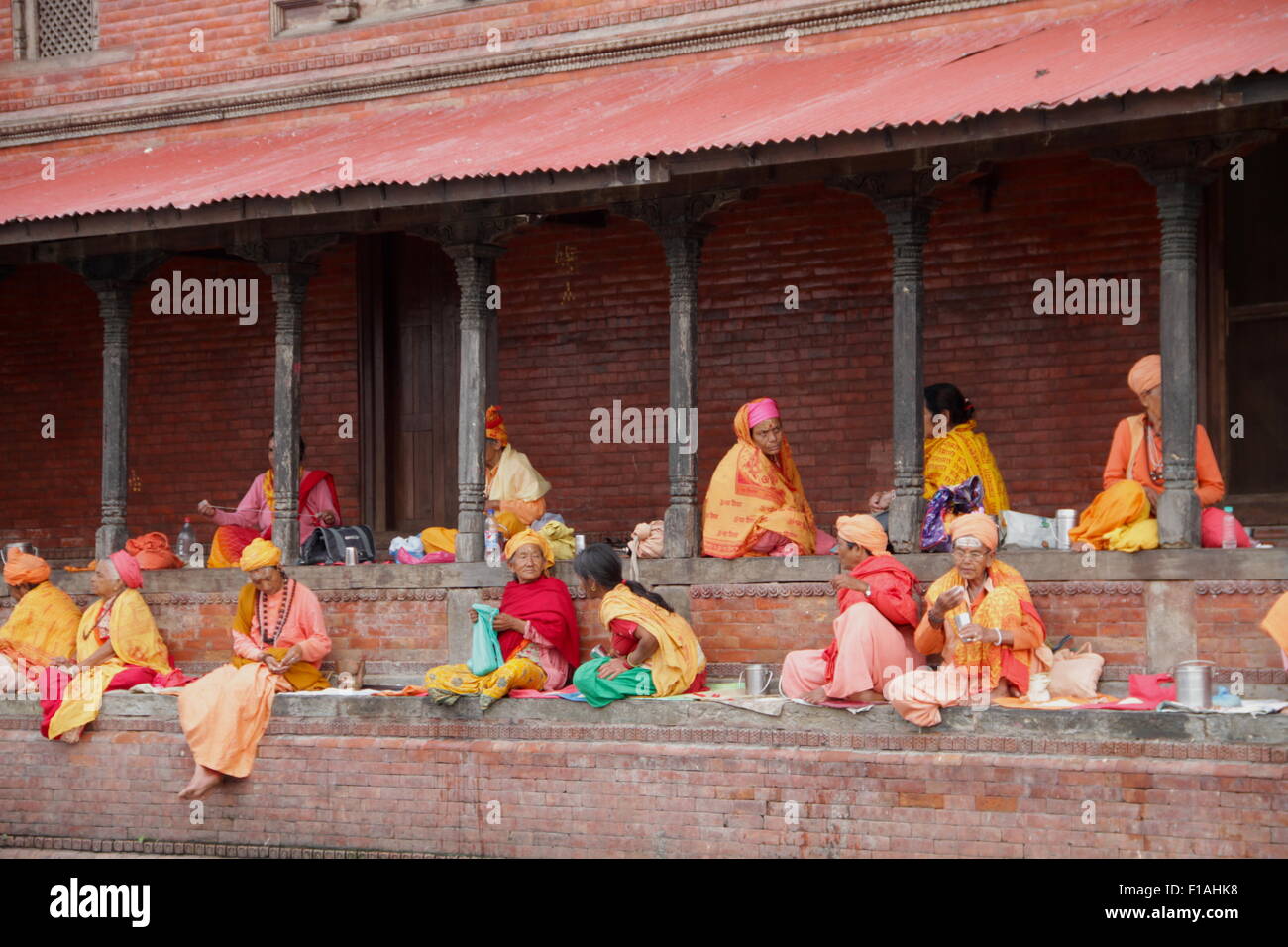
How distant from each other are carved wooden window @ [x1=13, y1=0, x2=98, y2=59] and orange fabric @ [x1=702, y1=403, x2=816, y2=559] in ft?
24.6

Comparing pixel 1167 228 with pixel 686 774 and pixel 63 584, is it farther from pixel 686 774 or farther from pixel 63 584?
pixel 63 584

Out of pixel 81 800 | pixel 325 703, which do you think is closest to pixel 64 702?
pixel 81 800

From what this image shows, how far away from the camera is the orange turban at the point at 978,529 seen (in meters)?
9.26

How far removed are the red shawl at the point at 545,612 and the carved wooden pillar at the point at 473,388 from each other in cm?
71

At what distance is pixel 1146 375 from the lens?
32.5 feet

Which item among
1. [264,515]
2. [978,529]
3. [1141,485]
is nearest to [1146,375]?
[1141,485]

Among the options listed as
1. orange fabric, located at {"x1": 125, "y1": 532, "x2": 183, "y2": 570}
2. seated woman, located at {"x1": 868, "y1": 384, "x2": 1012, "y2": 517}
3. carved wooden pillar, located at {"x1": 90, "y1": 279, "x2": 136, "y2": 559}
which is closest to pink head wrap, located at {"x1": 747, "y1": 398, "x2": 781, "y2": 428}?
seated woman, located at {"x1": 868, "y1": 384, "x2": 1012, "y2": 517}

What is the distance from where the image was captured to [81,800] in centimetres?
1170

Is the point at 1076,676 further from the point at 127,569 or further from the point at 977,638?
the point at 127,569

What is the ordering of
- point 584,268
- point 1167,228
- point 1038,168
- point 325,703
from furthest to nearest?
point 584,268 → point 1038,168 → point 325,703 → point 1167,228

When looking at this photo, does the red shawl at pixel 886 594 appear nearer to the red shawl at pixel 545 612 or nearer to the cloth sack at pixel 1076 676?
the cloth sack at pixel 1076 676

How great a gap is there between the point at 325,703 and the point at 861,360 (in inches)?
169

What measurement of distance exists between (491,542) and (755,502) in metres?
1.75

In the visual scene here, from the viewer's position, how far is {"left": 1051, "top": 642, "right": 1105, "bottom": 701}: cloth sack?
938 centimetres
